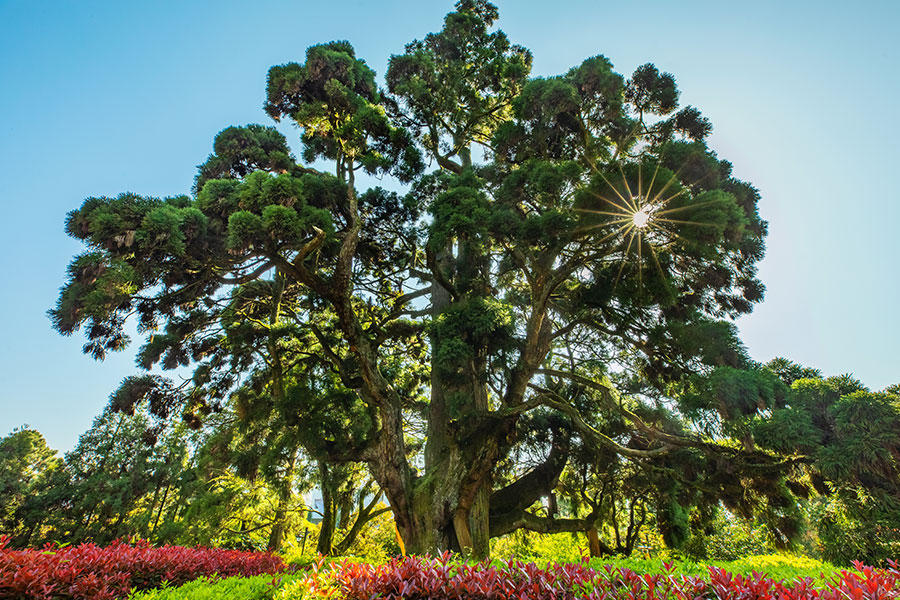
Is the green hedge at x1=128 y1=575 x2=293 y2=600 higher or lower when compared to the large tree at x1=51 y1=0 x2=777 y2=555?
lower

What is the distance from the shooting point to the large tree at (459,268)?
4.94 metres

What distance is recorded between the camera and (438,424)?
7.87 metres

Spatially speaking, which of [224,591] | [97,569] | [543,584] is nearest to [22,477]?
[97,569]

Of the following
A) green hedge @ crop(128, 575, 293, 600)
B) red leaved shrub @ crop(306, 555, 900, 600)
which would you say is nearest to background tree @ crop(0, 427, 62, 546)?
green hedge @ crop(128, 575, 293, 600)

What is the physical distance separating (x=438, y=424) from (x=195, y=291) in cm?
495

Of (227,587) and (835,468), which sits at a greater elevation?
(835,468)

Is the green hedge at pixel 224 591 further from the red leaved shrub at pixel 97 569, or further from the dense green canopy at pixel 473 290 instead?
the dense green canopy at pixel 473 290

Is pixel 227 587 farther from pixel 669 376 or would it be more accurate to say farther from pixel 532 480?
pixel 669 376

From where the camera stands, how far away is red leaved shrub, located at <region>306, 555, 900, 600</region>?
229cm

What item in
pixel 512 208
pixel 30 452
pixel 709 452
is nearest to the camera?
pixel 709 452

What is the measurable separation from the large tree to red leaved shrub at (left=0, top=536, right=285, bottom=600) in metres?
2.34

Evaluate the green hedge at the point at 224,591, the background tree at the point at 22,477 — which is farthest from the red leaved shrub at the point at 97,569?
the background tree at the point at 22,477

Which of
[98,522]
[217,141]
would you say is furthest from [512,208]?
[98,522]

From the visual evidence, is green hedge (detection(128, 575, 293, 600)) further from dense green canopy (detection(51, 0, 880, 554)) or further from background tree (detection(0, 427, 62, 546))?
background tree (detection(0, 427, 62, 546))
